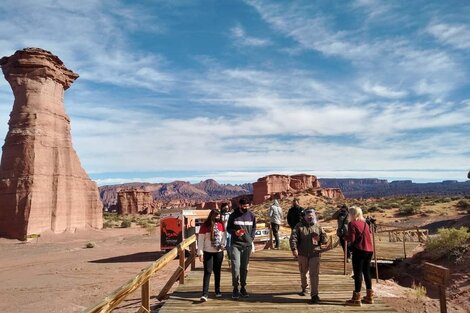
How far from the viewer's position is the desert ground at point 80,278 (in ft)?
35.1

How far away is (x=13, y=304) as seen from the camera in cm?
1309

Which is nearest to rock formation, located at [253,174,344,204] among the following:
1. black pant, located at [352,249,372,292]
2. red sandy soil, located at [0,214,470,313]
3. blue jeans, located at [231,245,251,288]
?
red sandy soil, located at [0,214,470,313]

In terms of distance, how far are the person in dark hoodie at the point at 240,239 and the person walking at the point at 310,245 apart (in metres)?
0.87

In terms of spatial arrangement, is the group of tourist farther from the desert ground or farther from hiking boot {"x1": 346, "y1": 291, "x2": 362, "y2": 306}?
the desert ground

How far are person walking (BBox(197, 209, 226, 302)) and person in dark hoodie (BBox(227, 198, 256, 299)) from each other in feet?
0.70

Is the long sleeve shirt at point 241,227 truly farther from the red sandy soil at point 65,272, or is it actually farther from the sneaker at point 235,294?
the red sandy soil at point 65,272

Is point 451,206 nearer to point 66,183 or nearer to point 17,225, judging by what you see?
point 66,183

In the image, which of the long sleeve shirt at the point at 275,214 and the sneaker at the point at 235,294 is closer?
the sneaker at the point at 235,294

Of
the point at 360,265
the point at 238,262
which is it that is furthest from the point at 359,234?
the point at 238,262

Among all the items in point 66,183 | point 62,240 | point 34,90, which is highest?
point 34,90

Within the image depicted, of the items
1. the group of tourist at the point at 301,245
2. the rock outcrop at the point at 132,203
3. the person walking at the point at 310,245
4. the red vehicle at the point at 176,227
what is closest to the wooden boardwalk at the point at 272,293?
the group of tourist at the point at 301,245

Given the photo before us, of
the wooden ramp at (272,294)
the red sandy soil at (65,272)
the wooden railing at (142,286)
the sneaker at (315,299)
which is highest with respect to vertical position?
the wooden railing at (142,286)

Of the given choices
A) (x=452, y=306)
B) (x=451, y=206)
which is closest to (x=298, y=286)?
(x=452, y=306)

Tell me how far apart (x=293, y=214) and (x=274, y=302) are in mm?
5219
